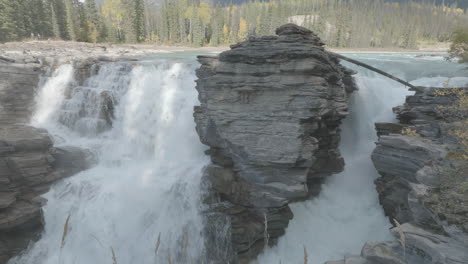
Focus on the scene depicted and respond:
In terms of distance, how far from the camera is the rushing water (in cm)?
1041

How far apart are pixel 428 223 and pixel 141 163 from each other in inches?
486

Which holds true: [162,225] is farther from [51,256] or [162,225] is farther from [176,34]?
[176,34]

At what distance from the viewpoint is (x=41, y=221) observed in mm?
11102

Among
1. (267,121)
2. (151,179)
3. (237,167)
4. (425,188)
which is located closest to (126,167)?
(151,179)

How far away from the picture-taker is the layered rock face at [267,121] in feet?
30.9

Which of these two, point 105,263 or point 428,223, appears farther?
point 105,263

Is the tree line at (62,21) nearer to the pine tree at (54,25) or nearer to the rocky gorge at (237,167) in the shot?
the pine tree at (54,25)

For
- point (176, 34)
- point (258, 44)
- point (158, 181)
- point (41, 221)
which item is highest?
point (176, 34)

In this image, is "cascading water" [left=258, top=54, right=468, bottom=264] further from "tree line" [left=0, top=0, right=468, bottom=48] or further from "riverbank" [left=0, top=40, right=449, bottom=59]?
"tree line" [left=0, top=0, right=468, bottom=48]

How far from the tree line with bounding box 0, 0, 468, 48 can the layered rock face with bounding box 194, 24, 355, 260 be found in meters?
32.6

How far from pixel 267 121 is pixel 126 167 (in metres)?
8.15

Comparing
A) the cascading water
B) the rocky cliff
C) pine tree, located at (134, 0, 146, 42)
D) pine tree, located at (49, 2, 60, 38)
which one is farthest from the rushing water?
pine tree, located at (134, 0, 146, 42)

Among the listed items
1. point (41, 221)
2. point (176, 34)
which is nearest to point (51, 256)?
point (41, 221)

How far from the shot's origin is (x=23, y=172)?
11.2 meters
